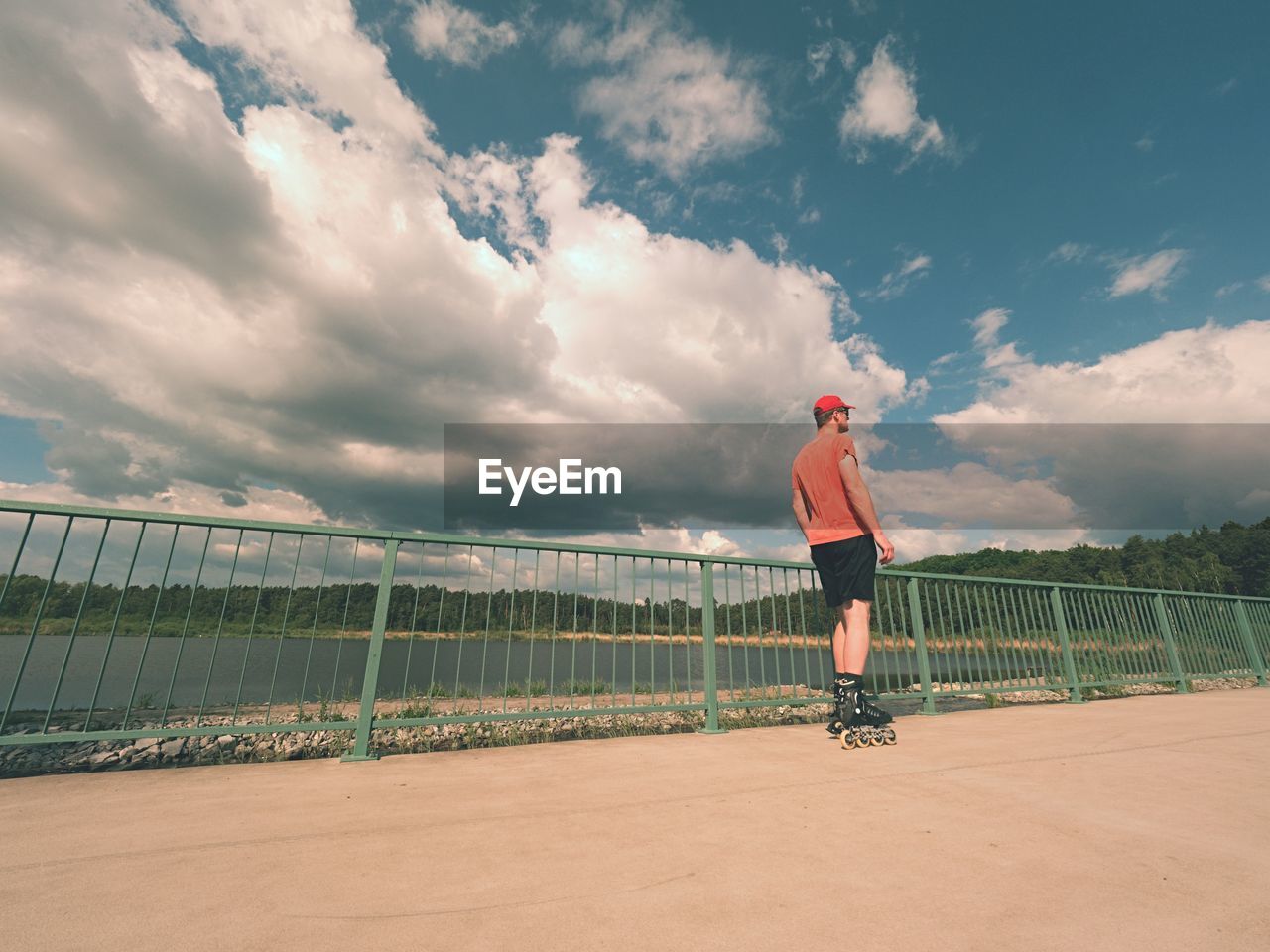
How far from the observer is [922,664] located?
494cm

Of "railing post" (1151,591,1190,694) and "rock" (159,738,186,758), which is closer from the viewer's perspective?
"rock" (159,738,186,758)

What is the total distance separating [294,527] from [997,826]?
3656 mm

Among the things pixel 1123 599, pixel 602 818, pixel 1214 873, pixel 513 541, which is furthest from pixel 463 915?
pixel 1123 599

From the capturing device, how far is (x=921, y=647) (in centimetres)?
502

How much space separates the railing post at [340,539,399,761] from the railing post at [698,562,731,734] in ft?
6.93

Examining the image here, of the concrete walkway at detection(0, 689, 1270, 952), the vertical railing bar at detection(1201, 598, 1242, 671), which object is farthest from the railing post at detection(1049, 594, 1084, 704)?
the vertical railing bar at detection(1201, 598, 1242, 671)

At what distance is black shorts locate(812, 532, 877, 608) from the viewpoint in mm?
3311

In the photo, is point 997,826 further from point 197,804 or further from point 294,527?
point 294,527

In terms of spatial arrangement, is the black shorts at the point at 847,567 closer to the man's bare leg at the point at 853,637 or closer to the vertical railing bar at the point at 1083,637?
the man's bare leg at the point at 853,637

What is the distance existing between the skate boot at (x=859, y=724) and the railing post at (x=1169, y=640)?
6.51 metres

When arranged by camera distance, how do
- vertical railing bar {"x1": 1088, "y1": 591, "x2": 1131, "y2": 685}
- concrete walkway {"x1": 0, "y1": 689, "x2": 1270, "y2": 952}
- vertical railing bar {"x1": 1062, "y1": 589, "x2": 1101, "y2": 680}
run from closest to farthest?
1. concrete walkway {"x1": 0, "y1": 689, "x2": 1270, "y2": 952}
2. vertical railing bar {"x1": 1062, "y1": 589, "x2": 1101, "y2": 680}
3. vertical railing bar {"x1": 1088, "y1": 591, "x2": 1131, "y2": 685}

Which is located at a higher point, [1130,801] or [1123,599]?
[1123,599]

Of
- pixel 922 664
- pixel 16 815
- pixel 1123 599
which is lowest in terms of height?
pixel 16 815

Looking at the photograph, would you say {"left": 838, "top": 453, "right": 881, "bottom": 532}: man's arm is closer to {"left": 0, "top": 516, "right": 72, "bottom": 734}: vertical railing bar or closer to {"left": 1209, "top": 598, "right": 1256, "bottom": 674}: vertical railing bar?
{"left": 0, "top": 516, "right": 72, "bottom": 734}: vertical railing bar
